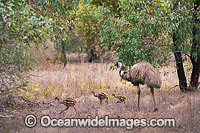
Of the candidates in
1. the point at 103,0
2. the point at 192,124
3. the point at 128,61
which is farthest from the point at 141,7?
the point at 103,0

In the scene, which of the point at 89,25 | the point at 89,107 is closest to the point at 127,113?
the point at 89,107

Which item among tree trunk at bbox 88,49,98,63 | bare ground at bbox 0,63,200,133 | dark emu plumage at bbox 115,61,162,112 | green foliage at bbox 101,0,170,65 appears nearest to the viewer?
bare ground at bbox 0,63,200,133

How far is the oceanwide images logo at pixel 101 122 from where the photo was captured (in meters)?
6.79

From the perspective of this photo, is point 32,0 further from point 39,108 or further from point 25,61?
point 39,108

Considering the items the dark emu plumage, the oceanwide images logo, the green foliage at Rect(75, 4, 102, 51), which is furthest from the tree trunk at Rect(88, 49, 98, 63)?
the oceanwide images logo

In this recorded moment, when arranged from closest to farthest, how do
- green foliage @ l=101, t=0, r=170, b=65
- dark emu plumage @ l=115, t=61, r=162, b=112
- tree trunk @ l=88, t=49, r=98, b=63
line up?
dark emu plumage @ l=115, t=61, r=162, b=112 → green foliage @ l=101, t=0, r=170, b=65 → tree trunk @ l=88, t=49, r=98, b=63

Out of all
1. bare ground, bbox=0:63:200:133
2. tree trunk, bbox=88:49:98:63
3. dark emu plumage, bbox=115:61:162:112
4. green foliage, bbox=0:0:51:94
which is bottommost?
tree trunk, bbox=88:49:98:63

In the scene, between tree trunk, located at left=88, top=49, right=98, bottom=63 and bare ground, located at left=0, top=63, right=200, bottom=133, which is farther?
tree trunk, located at left=88, top=49, right=98, bottom=63

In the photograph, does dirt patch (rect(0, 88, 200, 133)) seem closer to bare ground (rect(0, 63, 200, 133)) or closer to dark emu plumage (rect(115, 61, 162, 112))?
bare ground (rect(0, 63, 200, 133))

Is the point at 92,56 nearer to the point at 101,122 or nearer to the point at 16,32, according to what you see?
the point at 101,122

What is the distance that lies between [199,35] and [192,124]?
160 inches

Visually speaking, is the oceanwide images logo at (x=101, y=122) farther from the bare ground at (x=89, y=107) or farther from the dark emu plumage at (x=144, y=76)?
the dark emu plumage at (x=144, y=76)

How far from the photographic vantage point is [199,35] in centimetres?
943

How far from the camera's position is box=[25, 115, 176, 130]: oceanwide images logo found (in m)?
6.79
